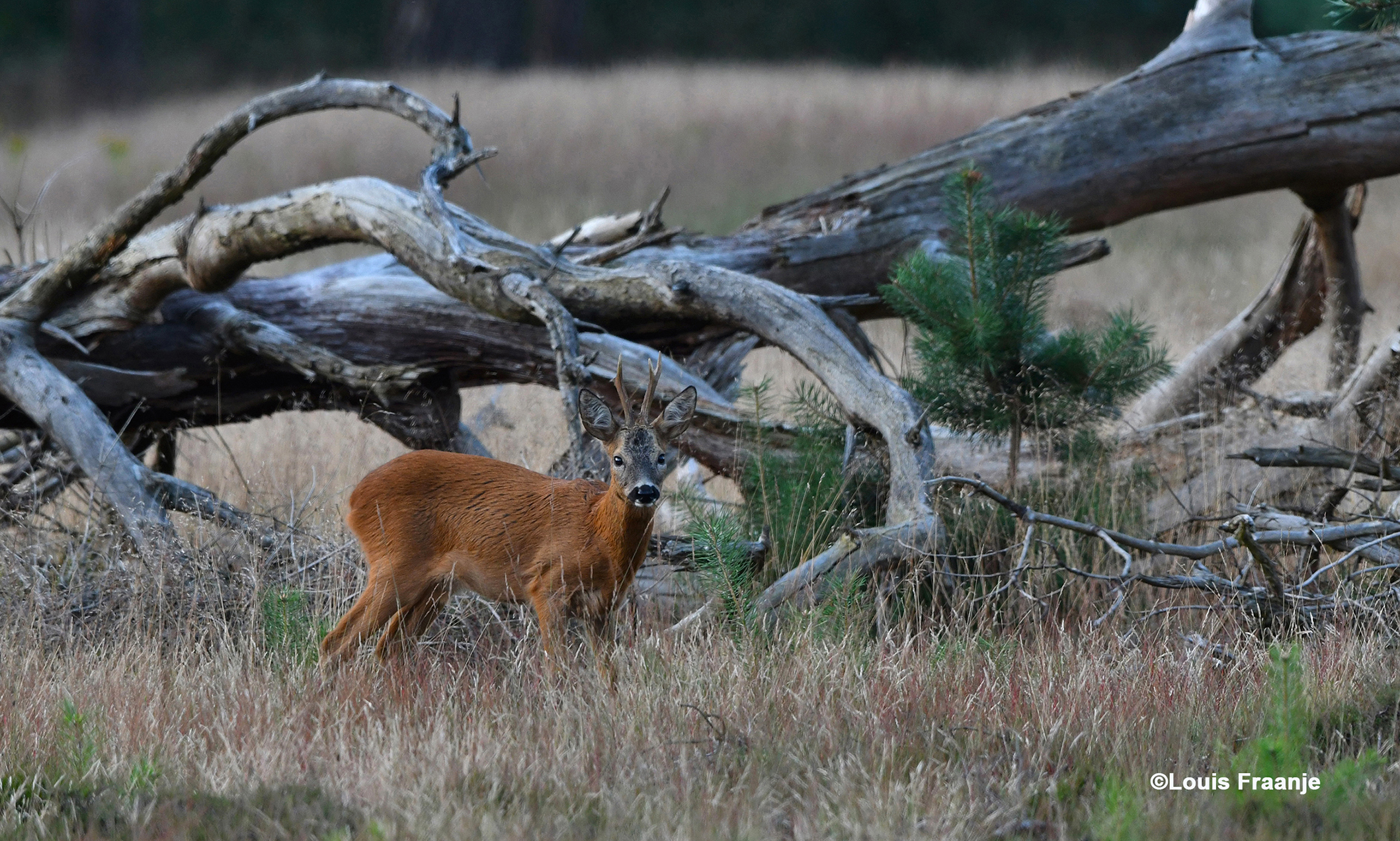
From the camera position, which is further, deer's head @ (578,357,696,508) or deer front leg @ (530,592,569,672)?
deer front leg @ (530,592,569,672)

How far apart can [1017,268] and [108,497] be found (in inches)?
147

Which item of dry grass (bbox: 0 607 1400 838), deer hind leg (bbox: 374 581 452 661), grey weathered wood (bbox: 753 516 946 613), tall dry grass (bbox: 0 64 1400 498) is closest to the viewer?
dry grass (bbox: 0 607 1400 838)

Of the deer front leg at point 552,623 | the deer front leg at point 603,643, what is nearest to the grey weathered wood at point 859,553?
the deer front leg at point 603,643

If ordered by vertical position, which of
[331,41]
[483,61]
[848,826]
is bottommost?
[848,826]

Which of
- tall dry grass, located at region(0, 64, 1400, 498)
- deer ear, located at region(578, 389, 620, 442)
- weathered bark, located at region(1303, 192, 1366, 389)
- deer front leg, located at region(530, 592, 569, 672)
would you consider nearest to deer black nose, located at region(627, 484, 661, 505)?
deer ear, located at region(578, 389, 620, 442)

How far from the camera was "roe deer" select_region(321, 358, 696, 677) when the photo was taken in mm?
4039

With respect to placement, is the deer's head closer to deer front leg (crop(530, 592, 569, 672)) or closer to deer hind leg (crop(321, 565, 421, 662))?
deer front leg (crop(530, 592, 569, 672))

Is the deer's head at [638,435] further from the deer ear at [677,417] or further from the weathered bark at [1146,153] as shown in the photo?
the weathered bark at [1146,153]

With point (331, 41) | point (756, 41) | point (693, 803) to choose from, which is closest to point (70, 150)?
point (331, 41)

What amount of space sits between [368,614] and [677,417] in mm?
1155

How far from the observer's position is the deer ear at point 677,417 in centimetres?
396

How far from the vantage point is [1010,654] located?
4238mm

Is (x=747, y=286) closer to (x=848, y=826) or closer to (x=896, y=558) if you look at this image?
(x=896, y=558)

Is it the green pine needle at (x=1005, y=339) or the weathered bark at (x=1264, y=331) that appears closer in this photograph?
the green pine needle at (x=1005, y=339)
